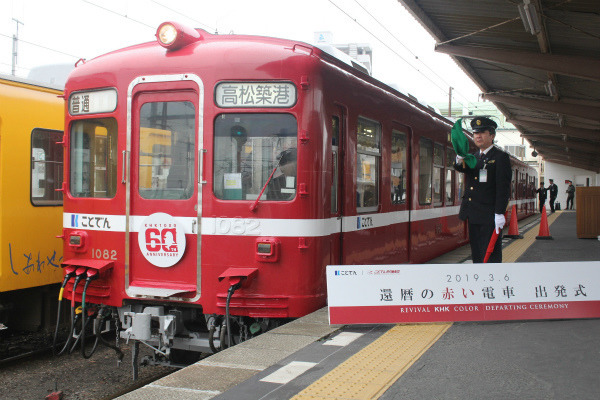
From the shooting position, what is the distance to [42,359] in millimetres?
6984

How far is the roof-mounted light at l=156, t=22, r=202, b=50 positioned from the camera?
17.7 ft

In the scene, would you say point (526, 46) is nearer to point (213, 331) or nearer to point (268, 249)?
point (268, 249)

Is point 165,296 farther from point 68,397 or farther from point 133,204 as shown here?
point 68,397

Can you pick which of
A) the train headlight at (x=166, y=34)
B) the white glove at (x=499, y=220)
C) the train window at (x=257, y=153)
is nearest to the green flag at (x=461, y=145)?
the white glove at (x=499, y=220)

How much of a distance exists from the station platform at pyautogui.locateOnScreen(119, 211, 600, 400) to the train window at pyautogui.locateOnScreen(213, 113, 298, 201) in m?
1.19

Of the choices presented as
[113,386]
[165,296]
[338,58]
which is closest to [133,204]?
[165,296]

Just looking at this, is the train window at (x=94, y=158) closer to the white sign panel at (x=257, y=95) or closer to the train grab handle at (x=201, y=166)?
the train grab handle at (x=201, y=166)

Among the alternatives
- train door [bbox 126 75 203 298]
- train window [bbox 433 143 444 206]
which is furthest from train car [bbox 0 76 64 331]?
train window [bbox 433 143 444 206]

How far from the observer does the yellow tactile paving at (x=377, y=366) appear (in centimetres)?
370

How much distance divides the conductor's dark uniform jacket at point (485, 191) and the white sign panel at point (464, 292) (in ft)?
2.83

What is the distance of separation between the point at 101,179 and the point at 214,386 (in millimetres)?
2722

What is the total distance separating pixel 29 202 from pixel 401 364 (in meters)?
4.97

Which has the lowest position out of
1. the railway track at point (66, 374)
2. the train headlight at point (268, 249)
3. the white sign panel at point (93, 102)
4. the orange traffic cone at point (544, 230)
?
the railway track at point (66, 374)

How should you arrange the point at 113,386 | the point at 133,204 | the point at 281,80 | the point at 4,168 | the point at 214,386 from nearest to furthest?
the point at 214,386 → the point at 281,80 → the point at 133,204 → the point at 113,386 → the point at 4,168
